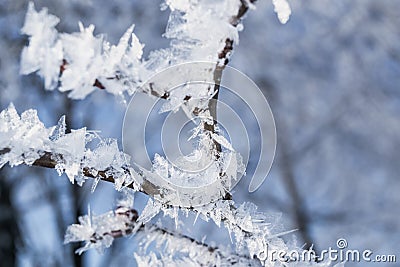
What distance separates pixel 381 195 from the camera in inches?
138

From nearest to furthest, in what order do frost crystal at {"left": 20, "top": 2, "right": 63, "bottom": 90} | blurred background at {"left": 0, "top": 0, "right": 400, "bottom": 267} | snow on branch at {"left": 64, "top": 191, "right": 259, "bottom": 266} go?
frost crystal at {"left": 20, "top": 2, "right": 63, "bottom": 90} → snow on branch at {"left": 64, "top": 191, "right": 259, "bottom": 266} → blurred background at {"left": 0, "top": 0, "right": 400, "bottom": 267}

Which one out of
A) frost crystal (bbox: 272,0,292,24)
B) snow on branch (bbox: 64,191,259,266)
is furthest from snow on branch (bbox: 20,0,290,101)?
snow on branch (bbox: 64,191,259,266)

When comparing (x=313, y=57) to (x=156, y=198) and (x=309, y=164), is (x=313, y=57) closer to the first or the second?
(x=309, y=164)

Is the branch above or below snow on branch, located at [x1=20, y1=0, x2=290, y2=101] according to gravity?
below

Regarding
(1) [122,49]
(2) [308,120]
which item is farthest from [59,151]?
(2) [308,120]

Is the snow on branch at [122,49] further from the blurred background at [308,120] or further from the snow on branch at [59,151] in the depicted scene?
the blurred background at [308,120]

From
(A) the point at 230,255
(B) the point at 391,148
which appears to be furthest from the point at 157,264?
(B) the point at 391,148

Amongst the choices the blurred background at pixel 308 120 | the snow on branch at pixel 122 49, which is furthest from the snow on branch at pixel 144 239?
the blurred background at pixel 308 120

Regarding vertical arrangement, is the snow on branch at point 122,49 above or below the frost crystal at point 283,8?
below

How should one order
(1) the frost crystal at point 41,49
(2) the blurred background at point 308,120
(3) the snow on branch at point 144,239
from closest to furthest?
(1) the frost crystal at point 41,49 → (3) the snow on branch at point 144,239 → (2) the blurred background at point 308,120

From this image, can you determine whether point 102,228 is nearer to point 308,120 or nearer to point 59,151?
point 59,151

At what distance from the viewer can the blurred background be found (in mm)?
2939

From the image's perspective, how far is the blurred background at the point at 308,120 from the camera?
2939mm

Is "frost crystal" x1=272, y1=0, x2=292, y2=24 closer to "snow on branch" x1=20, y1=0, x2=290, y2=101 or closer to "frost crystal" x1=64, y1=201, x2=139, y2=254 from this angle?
"snow on branch" x1=20, y1=0, x2=290, y2=101
